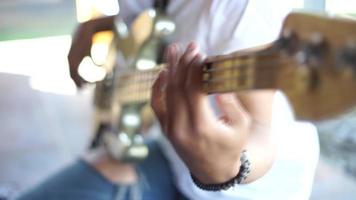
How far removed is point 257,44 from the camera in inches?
19.6

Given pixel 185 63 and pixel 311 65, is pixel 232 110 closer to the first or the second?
pixel 185 63

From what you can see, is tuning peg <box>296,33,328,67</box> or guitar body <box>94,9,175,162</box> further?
guitar body <box>94,9,175,162</box>

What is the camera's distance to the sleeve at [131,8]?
78 cm

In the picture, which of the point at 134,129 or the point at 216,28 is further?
the point at 134,129

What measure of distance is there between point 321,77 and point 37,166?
4.43 ft

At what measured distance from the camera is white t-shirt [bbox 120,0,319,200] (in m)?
0.50

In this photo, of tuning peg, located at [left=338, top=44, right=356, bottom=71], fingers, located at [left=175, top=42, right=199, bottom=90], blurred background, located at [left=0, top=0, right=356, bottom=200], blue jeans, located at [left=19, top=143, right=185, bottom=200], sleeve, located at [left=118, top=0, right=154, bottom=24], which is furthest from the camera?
blurred background, located at [left=0, top=0, right=356, bottom=200]

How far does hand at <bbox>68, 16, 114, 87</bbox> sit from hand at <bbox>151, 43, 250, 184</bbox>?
0.39 metres

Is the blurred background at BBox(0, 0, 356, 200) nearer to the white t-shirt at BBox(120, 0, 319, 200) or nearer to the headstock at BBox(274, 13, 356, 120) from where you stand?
the white t-shirt at BBox(120, 0, 319, 200)

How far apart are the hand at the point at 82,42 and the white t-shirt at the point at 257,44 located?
27 cm

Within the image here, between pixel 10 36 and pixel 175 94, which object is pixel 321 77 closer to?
pixel 175 94

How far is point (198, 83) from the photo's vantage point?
1.41 ft

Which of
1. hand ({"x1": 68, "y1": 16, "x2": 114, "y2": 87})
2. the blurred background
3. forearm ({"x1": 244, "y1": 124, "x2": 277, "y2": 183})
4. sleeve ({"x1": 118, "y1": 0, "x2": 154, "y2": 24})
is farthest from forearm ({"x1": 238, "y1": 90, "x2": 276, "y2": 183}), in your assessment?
the blurred background

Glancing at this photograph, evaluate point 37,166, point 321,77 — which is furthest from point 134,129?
point 37,166
